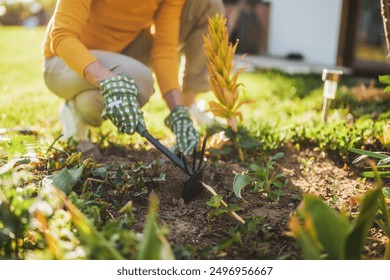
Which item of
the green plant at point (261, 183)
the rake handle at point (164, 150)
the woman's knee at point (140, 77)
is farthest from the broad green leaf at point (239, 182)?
the woman's knee at point (140, 77)

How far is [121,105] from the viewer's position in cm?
184

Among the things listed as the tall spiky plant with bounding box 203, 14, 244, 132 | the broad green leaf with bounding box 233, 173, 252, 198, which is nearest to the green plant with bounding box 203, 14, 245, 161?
the tall spiky plant with bounding box 203, 14, 244, 132

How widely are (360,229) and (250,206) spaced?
0.58m

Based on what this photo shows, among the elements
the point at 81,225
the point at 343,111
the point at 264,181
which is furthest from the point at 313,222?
the point at 343,111

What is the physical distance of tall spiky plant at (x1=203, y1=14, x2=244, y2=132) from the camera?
1889 mm

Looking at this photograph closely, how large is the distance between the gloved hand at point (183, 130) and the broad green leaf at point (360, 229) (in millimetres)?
1064

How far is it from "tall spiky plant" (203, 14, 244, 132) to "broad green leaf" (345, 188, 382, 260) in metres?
0.96

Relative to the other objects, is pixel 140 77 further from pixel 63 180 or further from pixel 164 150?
pixel 63 180

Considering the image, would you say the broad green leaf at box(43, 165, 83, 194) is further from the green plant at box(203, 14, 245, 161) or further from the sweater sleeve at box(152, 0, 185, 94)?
the sweater sleeve at box(152, 0, 185, 94)

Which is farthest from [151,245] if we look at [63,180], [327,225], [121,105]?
[121,105]

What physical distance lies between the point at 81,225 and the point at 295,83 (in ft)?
10.9

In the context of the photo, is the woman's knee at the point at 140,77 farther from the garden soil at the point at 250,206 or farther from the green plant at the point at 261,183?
the green plant at the point at 261,183

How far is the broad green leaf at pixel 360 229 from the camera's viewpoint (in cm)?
105

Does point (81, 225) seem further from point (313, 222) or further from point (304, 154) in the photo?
point (304, 154)
